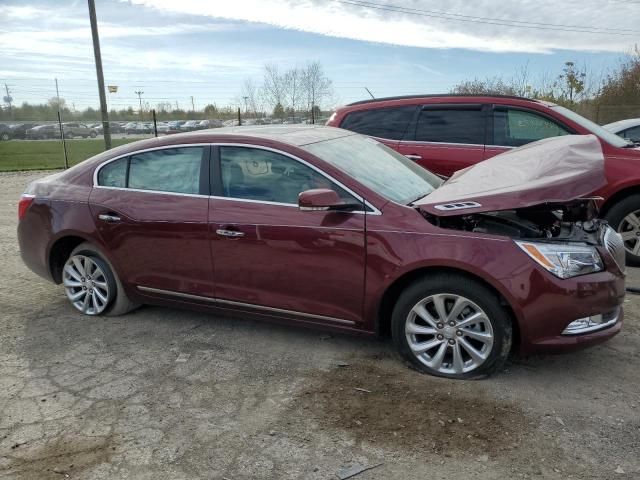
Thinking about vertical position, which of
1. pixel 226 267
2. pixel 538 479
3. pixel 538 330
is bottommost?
pixel 538 479

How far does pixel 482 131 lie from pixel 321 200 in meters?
3.77

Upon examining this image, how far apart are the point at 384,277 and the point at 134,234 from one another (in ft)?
6.85

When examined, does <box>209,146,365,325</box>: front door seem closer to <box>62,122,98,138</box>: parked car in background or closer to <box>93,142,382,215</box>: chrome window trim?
<box>93,142,382,215</box>: chrome window trim

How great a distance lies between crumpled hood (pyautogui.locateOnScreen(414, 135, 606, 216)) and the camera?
10.8 ft

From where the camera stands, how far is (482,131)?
6.55m

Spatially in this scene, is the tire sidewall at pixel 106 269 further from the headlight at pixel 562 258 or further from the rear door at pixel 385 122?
the rear door at pixel 385 122

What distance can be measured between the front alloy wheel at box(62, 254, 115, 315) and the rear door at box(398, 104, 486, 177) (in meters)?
3.85

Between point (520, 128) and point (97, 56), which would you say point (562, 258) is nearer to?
point (520, 128)

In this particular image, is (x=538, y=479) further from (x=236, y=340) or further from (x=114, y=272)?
(x=114, y=272)

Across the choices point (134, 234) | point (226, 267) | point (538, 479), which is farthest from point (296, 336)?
point (538, 479)

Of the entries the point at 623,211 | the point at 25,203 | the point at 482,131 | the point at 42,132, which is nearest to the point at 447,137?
the point at 482,131

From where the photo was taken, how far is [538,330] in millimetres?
3297

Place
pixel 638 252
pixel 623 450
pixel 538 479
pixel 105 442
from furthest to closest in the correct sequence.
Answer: pixel 638 252, pixel 105 442, pixel 623 450, pixel 538 479

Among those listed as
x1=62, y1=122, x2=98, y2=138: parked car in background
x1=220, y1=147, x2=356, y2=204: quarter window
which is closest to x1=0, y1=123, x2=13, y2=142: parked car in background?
x1=62, y1=122, x2=98, y2=138: parked car in background
